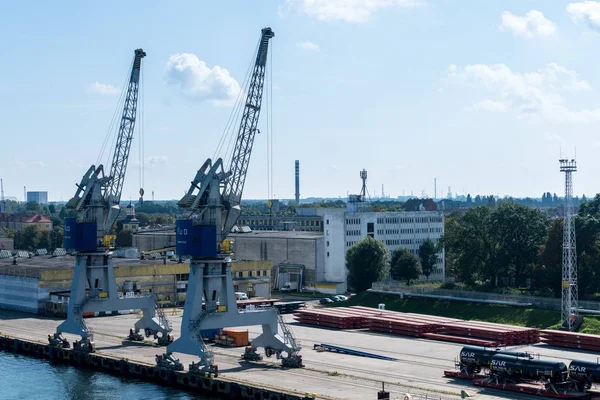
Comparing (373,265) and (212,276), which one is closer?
(212,276)

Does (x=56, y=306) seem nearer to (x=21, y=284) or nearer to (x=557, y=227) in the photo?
(x=21, y=284)

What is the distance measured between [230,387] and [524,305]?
36.6 meters

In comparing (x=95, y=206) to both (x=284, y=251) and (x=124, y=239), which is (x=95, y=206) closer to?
(x=284, y=251)

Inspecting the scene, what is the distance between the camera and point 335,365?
197 feet

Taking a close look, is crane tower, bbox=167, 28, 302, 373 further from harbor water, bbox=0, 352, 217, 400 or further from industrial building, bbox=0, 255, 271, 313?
industrial building, bbox=0, 255, 271, 313

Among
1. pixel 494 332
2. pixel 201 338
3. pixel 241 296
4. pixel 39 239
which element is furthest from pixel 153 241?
pixel 201 338

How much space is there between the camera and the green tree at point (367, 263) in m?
109

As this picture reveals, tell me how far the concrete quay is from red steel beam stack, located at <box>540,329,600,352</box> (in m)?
1.15

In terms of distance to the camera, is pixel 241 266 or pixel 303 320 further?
pixel 241 266

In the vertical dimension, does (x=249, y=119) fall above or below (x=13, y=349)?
above

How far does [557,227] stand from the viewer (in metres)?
90.9

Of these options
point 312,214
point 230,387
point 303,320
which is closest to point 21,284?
point 303,320

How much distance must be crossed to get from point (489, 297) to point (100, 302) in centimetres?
3598

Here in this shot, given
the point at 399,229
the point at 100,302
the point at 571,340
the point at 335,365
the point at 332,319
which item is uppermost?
the point at 399,229
